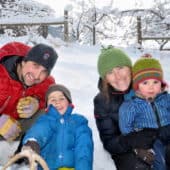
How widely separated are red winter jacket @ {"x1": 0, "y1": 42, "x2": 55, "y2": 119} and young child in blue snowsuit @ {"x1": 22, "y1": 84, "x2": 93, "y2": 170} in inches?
9.6

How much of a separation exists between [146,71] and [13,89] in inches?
32.9

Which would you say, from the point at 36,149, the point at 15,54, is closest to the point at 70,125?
the point at 36,149

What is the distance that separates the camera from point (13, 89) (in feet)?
9.04

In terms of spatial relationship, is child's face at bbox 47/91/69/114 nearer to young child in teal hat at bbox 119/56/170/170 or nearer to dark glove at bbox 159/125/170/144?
young child in teal hat at bbox 119/56/170/170

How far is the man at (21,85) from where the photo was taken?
8.87ft

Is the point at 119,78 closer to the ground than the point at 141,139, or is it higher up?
higher up

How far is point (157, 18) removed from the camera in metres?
15.3

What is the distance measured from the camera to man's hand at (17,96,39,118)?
277 cm

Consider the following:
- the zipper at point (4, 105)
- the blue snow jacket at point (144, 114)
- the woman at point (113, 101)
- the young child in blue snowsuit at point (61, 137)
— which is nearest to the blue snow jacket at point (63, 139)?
the young child in blue snowsuit at point (61, 137)

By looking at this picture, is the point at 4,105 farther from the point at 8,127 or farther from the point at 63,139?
the point at 63,139

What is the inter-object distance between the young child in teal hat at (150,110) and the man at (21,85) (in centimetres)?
58

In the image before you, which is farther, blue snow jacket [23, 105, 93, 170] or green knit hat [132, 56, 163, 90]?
green knit hat [132, 56, 163, 90]

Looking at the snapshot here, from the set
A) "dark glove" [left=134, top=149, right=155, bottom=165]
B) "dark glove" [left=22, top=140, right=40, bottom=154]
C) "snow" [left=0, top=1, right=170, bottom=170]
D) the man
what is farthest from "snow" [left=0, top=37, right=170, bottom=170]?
"dark glove" [left=134, top=149, right=155, bottom=165]

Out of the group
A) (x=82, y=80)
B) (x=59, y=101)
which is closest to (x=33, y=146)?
(x=59, y=101)
